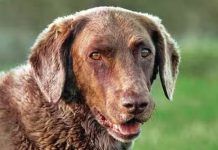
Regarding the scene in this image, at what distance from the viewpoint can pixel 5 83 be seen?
8.20m

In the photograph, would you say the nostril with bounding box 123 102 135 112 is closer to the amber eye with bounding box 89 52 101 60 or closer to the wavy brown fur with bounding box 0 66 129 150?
the amber eye with bounding box 89 52 101 60

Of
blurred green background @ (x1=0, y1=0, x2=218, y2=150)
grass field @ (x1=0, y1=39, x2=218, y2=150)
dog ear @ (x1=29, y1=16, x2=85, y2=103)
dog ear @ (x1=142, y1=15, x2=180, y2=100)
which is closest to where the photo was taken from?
dog ear @ (x1=29, y1=16, x2=85, y2=103)

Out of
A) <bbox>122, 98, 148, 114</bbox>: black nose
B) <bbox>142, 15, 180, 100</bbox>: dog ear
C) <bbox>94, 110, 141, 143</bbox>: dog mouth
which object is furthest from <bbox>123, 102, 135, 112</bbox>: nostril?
<bbox>142, 15, 180, 100</bbox>: dog ear

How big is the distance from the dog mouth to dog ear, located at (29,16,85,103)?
401mm

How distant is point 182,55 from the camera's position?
1023 inches

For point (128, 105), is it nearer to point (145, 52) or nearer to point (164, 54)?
point (145, 52)

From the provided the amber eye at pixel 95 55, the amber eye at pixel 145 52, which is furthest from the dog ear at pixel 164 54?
the amber eye at pixel 95 55

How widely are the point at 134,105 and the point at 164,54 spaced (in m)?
0.98

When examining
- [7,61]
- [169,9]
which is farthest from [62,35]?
[169,9]

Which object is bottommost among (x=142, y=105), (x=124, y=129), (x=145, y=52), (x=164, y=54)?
(x=124, y=129)

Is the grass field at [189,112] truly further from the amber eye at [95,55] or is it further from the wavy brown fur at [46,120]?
the amber eye at [95,55]

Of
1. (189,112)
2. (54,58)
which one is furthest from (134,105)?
(189,112)

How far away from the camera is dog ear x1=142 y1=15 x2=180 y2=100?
8344mm

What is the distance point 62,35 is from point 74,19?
0.19 m
